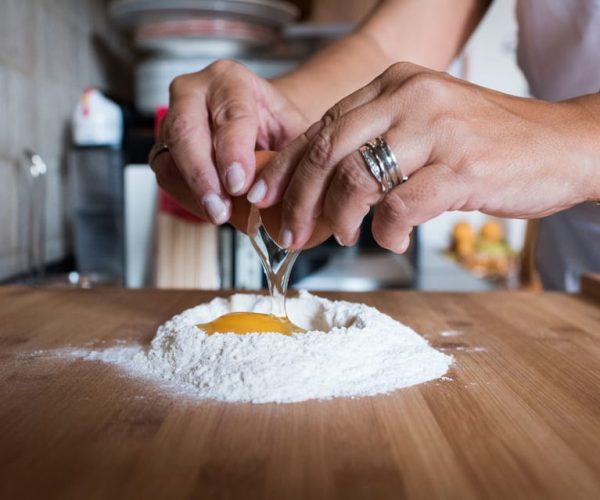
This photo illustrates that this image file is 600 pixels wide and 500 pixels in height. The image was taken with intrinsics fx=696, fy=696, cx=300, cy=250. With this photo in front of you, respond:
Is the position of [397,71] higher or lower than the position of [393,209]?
higher

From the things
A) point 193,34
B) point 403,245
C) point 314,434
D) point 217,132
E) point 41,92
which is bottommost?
point 314,434

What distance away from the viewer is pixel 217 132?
2.28 feet

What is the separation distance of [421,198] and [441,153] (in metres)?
0.04

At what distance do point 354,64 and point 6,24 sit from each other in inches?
24.5

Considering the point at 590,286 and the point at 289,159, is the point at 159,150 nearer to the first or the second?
the point at 289,159

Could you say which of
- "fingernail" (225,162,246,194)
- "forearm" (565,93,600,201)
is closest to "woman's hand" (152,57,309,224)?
"fingernail" (225,162,246,194)

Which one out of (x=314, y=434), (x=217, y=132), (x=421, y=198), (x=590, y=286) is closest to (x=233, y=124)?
(x=217, y=132)

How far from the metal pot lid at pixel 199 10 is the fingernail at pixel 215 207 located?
744 mm

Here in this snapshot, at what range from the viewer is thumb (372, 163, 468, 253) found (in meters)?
0.55

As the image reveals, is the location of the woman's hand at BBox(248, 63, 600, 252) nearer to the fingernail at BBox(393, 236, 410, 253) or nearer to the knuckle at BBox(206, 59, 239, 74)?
the fingernail at BBox(393, 236, 410, 253)

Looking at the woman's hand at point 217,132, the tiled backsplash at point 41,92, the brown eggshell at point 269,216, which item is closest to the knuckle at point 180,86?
the woman's hand at point 217,132

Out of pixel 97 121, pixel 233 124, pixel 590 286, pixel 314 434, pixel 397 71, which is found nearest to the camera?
pixel 314 434

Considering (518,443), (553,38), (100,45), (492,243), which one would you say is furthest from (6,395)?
(492,243)

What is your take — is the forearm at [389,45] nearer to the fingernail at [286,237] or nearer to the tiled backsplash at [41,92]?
the fingernail at [286,237]
